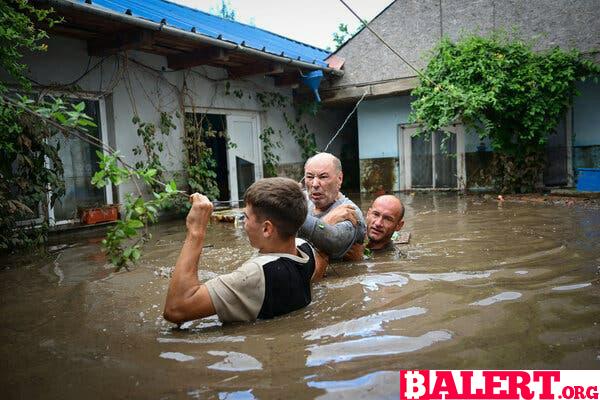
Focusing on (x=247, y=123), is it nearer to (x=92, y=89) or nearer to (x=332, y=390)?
(x=92, y=89)

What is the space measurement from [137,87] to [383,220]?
5.59m

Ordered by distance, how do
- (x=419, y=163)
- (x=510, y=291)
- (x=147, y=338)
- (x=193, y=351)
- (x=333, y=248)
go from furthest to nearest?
(x=419, y=163), (x=333, y=248), (x=510, y=291), (x=147, y=338), (x=193, y=351)

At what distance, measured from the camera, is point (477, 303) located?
2643mm

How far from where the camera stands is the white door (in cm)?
1020

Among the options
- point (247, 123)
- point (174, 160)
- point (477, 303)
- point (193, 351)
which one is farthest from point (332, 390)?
point (247, 123)

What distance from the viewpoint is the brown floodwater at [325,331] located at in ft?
6.05

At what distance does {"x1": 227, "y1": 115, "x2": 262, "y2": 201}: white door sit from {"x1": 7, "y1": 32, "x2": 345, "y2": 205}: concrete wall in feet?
0.98

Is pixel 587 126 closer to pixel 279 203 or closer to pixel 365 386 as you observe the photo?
pixel 279 203

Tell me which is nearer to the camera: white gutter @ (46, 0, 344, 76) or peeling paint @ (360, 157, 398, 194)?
white gutter @ (46, 0, 344, 76)

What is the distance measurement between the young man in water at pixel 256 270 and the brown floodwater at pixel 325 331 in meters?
0.13

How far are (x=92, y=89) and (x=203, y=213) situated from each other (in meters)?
5.91

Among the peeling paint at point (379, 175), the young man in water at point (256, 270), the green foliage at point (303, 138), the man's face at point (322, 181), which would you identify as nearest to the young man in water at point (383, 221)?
the man's face at point (322, 181)

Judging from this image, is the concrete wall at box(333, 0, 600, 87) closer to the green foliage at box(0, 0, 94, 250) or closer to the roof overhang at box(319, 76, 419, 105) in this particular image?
the roof overhang at box(319, 76, 419, 105)

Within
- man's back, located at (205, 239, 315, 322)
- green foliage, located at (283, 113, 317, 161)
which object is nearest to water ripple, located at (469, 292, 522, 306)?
man's back, located at (205, 239, 315, 322)
